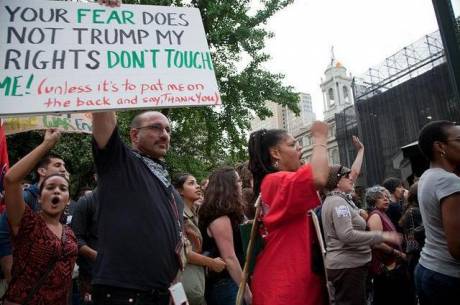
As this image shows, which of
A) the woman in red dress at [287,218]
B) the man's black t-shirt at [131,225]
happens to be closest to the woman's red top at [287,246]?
the woman in red dress at [287,218]

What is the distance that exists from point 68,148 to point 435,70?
55.9 ft

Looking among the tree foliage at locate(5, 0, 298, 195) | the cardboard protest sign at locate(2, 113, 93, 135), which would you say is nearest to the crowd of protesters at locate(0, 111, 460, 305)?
the cardboard protest sign at locate(2, 113, 93, 135)

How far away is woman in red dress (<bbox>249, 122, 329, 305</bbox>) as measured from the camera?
2.20 meters

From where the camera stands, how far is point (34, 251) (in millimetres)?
2852

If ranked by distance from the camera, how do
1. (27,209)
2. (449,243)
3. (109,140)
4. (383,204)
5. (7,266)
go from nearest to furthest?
1. (109,140)
2. (449,243)
3. (27,209)
4. (7,266)
5. (383,204)

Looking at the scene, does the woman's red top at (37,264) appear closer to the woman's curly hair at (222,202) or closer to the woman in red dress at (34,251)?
the woman in red dress at (34,251)

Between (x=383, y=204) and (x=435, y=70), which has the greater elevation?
(x=435, y=70)

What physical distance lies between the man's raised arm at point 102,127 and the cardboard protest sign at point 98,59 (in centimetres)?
7

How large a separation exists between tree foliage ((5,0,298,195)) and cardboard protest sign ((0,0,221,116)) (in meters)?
10.2

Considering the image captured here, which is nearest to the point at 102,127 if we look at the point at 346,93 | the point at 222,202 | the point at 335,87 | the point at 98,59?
the point at 98,59

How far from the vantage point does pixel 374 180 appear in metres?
22.9

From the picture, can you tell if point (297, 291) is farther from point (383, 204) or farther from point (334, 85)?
point (334, 85)

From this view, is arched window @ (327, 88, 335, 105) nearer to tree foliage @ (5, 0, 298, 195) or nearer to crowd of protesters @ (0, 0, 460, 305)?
tree foliage @ (5, 0, 298, 195)

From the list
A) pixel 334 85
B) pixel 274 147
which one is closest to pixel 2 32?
pixel 274 147
